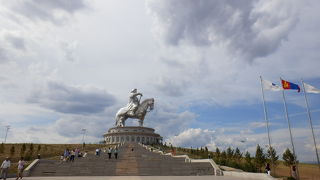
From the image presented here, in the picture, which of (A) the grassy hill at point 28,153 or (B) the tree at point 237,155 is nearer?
(A) the grassy hill at point 28,153

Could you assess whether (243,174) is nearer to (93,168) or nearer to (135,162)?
(135,162)

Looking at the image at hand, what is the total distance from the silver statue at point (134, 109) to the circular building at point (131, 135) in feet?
7.79

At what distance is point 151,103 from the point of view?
67875 millimetres

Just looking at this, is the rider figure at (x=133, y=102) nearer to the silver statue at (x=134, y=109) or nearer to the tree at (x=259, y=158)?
the silver statue at (x=134, y=109)

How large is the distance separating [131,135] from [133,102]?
8.63 meters

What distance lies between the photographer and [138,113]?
66688 mm

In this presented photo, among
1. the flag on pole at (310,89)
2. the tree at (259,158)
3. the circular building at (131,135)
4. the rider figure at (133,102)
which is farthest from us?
the rider figure at (133,102)

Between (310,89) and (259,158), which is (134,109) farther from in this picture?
(310,89)

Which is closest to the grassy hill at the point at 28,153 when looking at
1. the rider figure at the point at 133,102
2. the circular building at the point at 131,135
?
the circular building at the point at 131,135

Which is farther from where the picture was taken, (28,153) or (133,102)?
(133,102)

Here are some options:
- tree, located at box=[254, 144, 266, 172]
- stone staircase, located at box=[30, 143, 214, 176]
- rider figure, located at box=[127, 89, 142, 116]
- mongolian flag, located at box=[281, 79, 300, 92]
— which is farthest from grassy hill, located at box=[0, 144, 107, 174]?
tree, located at box=[254, 144, 266, 172]

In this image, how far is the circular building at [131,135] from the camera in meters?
63.7

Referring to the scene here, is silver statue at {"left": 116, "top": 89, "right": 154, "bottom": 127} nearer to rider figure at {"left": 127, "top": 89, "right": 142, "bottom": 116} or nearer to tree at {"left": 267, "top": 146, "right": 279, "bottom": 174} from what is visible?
rider figure at {"left": 127, "top": 89, "right": 142, "bottom": 116}

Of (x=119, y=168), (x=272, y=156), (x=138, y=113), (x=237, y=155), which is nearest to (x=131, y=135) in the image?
(x=138, y=113)
